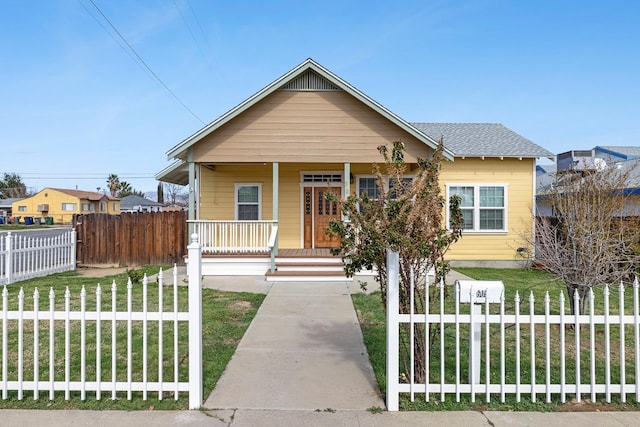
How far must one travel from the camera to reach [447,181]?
1404 centimetres

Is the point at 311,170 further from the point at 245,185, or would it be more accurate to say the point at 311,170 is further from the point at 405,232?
the point at 405,232

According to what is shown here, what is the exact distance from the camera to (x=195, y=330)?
3785mm

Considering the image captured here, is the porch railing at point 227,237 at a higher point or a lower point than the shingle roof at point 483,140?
lower

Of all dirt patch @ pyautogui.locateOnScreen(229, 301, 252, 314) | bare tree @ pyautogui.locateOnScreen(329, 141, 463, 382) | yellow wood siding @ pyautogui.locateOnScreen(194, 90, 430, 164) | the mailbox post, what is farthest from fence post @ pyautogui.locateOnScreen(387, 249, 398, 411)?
yellow wood siding @ pyautogui.locateOnScreen(194, 90, 430, 164)

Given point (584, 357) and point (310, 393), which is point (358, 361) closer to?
point (310, 393)

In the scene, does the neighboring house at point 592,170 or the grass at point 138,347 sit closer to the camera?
the grass at point 138,347

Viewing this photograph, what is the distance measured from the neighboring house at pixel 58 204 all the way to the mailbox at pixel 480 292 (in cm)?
6805

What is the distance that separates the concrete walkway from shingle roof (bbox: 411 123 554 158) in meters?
9.31

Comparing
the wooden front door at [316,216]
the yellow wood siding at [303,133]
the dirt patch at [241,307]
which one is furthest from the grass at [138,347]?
the wooden front door at [316,216]

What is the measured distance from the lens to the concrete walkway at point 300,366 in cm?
383

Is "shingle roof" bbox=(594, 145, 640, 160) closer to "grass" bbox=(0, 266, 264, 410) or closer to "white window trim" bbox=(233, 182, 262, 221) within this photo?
"white window trim" bbox=(233, 182, 262, 221)

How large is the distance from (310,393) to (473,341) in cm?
173

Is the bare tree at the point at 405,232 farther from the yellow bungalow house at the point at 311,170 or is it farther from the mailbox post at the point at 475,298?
the yellow bungalow house at the point at 311,170

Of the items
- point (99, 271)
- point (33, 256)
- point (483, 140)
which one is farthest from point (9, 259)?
point (483, 140)
